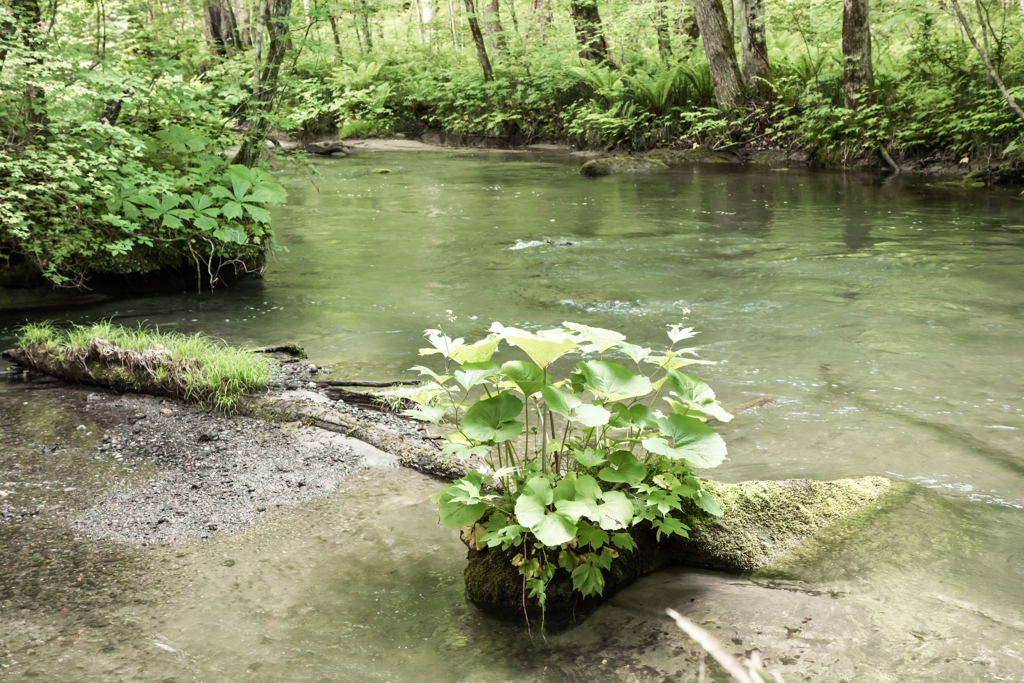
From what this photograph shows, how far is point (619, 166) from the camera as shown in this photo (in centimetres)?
1691

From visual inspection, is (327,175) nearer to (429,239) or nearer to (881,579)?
(429,239)

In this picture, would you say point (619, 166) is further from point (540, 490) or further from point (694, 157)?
point (540, 490)

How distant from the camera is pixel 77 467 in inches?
151

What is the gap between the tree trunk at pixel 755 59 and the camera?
54.9 ft

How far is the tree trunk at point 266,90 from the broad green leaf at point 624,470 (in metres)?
5.79

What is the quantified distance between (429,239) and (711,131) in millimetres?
9926

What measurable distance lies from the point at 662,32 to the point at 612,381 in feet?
68.9

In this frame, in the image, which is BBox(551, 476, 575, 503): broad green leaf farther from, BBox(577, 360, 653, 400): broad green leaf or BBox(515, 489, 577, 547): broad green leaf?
BBox(577, 360, 653, 400): broad green leaf

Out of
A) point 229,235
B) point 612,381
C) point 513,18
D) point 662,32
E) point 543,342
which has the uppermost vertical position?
point 513,18

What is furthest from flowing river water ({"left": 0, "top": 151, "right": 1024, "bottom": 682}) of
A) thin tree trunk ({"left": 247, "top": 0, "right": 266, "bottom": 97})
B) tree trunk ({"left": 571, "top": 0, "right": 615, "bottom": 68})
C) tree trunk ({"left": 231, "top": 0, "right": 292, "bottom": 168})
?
tree trunk ({"left": 571, "top": 0, "right": 615, "bottom": 68})

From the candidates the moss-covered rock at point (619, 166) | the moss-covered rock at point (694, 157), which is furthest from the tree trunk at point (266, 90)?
the moss-covered rock at point (694, 157)

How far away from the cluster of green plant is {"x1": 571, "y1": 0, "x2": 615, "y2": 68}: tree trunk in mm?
16154

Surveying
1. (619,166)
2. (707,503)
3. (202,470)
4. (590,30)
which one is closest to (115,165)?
(202,470)

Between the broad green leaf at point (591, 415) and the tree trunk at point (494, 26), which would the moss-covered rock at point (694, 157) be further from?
the broad green leaf at point (591, 415)
